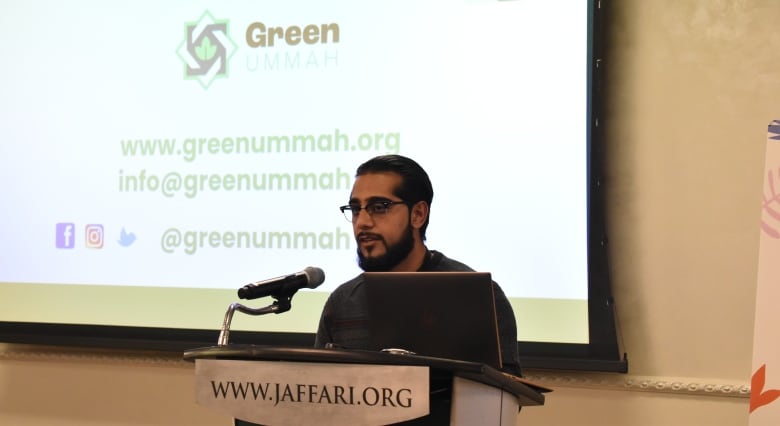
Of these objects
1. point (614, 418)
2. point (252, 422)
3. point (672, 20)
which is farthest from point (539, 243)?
point (252, 422)

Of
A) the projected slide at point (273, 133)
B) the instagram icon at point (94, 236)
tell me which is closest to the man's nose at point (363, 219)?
the projected slide at point (273, 133)

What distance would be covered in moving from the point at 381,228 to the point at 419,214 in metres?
0.12

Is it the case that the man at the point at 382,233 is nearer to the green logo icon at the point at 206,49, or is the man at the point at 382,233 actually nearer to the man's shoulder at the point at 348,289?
the man's shoulder at the point at 348,289

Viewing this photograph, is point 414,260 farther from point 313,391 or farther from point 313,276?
point 313,391

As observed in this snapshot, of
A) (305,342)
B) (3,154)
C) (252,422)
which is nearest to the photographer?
(252,422)

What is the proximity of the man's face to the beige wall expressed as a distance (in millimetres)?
936

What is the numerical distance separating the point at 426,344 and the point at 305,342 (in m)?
1.55

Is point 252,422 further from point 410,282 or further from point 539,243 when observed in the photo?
point 539,243

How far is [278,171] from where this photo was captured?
3264mm

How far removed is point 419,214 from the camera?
90.7 inches

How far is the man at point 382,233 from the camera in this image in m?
2.22

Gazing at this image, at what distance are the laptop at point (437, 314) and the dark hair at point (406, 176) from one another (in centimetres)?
62

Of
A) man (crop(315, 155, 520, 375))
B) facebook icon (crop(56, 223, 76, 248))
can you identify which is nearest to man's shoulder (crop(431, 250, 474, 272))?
man (crop(315, 155, 520, 375))

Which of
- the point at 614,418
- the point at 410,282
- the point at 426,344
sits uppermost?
the point at 410,282
